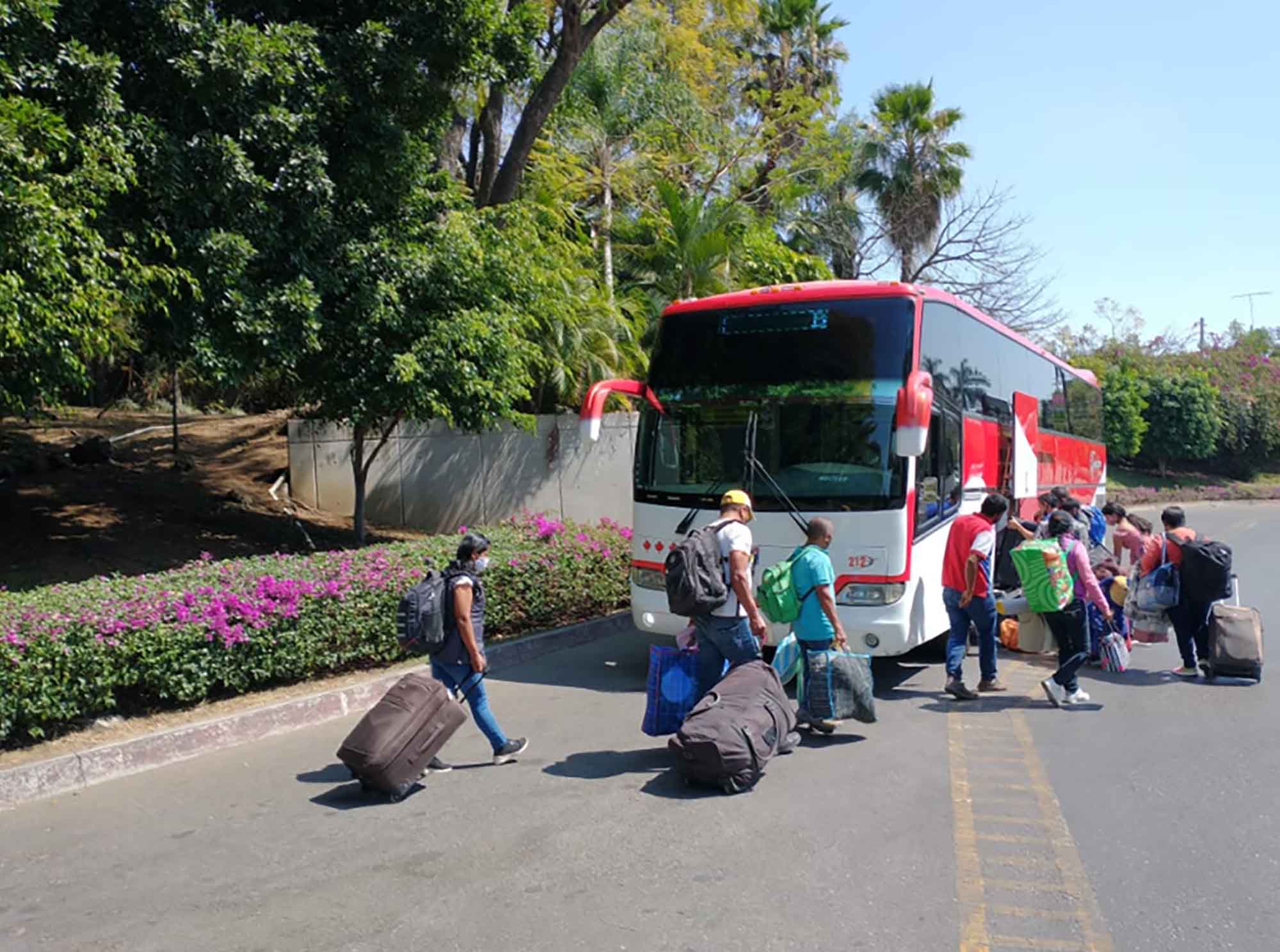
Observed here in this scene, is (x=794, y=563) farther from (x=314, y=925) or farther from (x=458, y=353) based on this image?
(x=458, y=353)

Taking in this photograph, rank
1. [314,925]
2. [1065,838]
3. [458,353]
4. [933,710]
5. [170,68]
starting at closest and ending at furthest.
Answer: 1. [314,925]
2. [1065,838]
3. [933,710]
4. [170,68]
5. [458,353]

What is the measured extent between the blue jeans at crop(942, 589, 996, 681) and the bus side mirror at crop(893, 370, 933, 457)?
1.28 meters

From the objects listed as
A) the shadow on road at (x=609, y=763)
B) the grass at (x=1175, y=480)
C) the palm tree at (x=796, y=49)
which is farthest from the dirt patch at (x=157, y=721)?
the grass at (x=1175, y=480)

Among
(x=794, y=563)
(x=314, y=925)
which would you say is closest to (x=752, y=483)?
(x=794, y=563)

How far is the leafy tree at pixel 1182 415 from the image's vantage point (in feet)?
139

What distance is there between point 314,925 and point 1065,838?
3638mm

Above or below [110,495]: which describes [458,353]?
above

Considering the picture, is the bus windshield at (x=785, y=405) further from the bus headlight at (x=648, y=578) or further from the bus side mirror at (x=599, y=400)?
the bus headlight at (x=648, y=578)

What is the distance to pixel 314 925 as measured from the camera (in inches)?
171

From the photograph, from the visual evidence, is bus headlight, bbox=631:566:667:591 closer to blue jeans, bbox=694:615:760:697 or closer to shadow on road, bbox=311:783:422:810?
blue jeans, bbox=694:615:760:697

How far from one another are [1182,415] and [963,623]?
3991 centimetres

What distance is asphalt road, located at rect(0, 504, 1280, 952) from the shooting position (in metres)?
4.25

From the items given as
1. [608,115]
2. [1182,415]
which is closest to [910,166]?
[608,115]

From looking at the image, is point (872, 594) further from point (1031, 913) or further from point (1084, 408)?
point (1084, 408)
